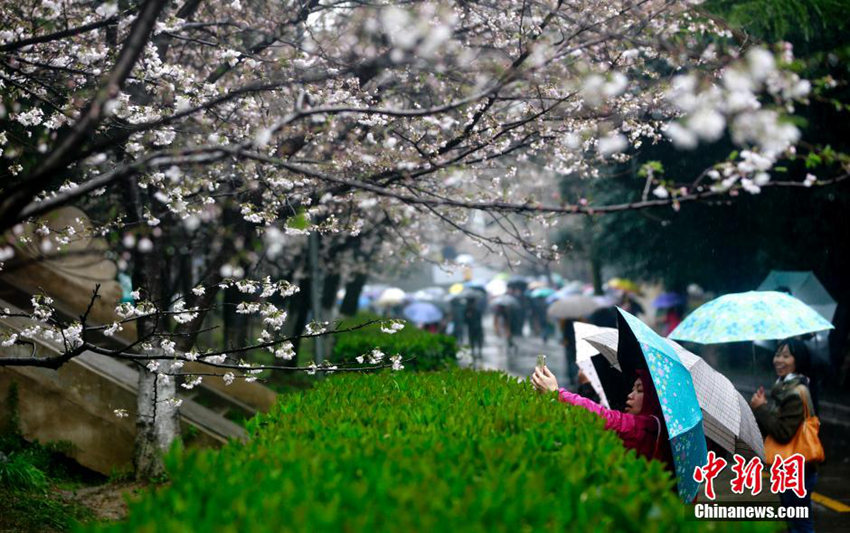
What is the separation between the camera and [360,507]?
109 inches

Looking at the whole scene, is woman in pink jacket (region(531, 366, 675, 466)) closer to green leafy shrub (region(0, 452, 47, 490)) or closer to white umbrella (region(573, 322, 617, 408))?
white umbrella (region(573, 322, 617, 408))

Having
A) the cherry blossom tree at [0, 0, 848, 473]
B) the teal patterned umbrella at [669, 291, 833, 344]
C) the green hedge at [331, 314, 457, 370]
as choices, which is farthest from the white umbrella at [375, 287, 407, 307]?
the teal patterned umbrella at [669, 291, 833, 344]

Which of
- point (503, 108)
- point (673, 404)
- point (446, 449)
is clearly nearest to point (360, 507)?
point (446, 449)

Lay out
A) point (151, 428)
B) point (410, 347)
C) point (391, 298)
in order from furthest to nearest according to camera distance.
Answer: point (391, 298)
point (410, 347)
point (151, 428)

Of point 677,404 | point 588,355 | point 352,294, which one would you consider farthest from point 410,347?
point 352,294

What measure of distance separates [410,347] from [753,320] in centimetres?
511

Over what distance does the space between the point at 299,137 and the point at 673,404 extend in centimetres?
468

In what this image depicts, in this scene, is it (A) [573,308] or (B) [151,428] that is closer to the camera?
(B) [151,428]

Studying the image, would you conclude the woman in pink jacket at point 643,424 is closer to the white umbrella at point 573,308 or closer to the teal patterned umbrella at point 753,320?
the teal patterned umbrella at point 753,320

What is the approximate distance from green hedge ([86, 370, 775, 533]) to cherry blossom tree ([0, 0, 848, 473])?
3.63ft

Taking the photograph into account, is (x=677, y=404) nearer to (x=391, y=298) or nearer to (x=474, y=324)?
(x=474, y=324)

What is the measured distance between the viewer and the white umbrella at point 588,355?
756 centimetres

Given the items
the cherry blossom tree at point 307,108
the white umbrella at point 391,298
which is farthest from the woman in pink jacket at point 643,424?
the white umbrella at point 391,298

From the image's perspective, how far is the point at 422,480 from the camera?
10.0 ft
